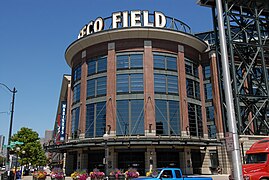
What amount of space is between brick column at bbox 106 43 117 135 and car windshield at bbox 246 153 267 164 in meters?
22.0

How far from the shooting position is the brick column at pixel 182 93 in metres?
39.8

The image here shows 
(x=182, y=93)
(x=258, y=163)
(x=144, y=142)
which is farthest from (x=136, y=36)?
(x=258, y=163)

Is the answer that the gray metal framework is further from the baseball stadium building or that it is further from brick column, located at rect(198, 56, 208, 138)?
brick column, located at rect(198, 56, 208, 138)

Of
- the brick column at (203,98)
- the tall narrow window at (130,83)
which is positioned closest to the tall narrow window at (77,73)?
the tall narrow window at (130,83)

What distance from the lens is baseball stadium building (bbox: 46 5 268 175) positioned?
38.5 m

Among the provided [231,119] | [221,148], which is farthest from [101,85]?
[231,119]

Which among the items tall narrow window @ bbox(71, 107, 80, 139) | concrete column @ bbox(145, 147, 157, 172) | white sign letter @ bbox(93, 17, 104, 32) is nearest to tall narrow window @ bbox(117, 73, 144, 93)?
white sign letter @ bbox(93, 17, 104, 32)

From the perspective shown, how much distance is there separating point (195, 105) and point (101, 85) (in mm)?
14952

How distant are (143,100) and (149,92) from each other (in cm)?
144

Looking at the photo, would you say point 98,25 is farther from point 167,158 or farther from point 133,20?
point 167,158

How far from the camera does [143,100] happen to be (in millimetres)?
39531

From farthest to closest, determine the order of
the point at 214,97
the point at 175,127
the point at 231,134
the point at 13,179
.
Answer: the point at 214,97
the point at 175,127
the point at 13,179
the point at 231,134

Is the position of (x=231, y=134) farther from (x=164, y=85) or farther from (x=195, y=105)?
(x=195, y=105)

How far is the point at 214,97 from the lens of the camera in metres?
45.2
